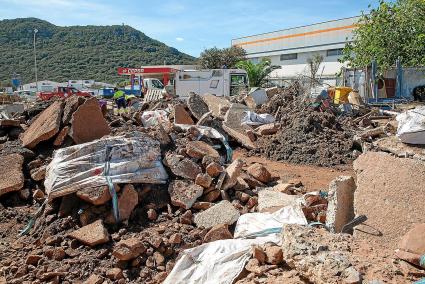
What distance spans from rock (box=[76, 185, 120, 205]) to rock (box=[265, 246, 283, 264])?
87.4 inches

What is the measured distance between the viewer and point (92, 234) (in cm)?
436

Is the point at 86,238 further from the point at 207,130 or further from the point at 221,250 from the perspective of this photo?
the point at 207,130

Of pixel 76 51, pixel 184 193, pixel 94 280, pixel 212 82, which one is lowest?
pixel 94 280

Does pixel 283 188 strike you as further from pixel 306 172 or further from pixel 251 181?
pixel 306 172

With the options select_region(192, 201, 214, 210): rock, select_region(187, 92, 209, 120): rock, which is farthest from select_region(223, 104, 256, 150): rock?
select_region(192, 201, 214, 210): rock

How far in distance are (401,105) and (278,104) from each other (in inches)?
256

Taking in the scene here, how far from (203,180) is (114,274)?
168 cm

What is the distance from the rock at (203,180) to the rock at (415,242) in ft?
8.62

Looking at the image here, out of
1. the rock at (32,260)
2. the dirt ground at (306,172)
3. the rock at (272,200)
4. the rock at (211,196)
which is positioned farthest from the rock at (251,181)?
the rock at (32,260)

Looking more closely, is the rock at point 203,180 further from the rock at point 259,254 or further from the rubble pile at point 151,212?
the rock at point 259,254

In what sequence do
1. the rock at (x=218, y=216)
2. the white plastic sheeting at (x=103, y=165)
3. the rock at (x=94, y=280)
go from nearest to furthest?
the rock at (x=94, y=280), the rock at (x=218, y=216), the white plastic sheeting at (x=103, y=165)

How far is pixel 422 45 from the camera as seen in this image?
18391 mm

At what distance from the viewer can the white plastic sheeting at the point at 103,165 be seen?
16.0ft

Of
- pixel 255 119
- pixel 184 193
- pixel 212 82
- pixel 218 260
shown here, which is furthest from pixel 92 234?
pixel 212 82
